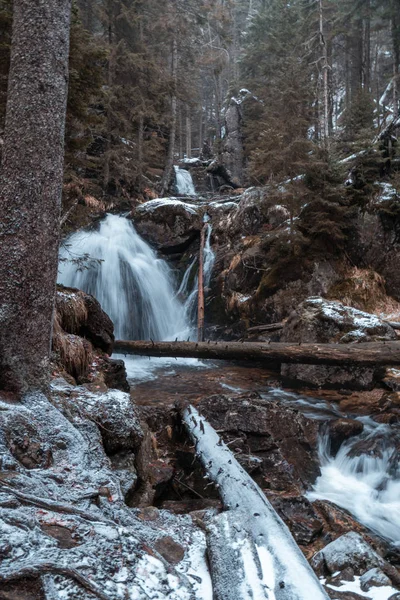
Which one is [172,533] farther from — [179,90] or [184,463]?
[179,90]

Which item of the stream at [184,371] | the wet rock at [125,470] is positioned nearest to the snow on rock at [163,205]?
the stream at [184,371]

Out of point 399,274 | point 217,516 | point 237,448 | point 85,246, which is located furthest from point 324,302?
point 85,246

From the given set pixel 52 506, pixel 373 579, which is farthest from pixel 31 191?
pixel 373 579

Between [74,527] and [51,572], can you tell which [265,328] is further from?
[51,572]

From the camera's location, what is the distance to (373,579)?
10.4ft

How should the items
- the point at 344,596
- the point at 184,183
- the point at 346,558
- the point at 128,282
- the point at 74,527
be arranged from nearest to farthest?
the point at 74,527, the point at 344,596, the point at 346,558, the point at 128,282, the point at 184,183

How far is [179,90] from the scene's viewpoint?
2306 cm

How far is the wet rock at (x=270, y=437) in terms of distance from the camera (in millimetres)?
5262

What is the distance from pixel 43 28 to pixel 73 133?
439 cm

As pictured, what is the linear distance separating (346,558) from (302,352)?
411 cm

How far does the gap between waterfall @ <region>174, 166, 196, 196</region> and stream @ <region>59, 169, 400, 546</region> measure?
32.1ft

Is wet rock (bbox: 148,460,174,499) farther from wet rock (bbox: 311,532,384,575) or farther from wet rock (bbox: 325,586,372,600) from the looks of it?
wet rock (bbox: 325,586,372,600)

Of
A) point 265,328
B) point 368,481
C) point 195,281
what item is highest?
point 195,281

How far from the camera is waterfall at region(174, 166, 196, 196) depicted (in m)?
26.3
